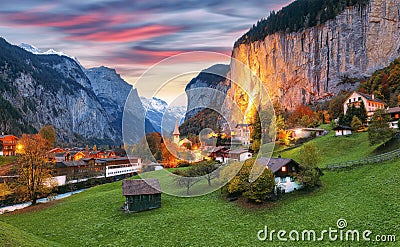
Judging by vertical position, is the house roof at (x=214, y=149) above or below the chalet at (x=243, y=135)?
below

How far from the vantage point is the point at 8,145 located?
86.9m

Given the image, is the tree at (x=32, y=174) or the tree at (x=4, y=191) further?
the tree at (x=4, y=191)

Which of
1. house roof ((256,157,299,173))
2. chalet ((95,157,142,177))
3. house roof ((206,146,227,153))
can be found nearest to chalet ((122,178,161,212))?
house roof ((206,146,227,153))

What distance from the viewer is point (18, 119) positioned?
16788cm

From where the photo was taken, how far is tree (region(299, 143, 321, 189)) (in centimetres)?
3287

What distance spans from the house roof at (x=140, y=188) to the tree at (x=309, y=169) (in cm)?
1536

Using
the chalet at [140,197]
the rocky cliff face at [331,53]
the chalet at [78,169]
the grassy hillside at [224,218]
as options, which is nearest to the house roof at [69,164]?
the chalet at [78,169]

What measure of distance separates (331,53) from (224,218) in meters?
114

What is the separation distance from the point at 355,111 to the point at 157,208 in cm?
4442

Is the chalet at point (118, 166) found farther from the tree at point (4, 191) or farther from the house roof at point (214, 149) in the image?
the tree at point (4, 191)

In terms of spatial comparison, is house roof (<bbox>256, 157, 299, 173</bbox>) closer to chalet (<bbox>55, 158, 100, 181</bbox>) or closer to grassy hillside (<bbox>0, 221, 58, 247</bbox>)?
grassy hillside (<bbox>0, 221, 58, 247</bbox>)

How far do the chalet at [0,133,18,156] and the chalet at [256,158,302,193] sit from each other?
7562 centimetres

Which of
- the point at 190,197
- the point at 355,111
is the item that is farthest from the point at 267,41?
the point at 190,197

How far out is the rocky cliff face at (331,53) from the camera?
11225 centimetres
